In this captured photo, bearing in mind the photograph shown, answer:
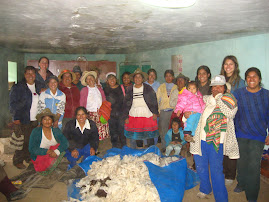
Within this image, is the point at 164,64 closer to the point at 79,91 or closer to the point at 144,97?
the point at 144,97

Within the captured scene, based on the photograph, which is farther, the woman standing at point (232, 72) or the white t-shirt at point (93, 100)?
the white t-shirt at point (93, 100)

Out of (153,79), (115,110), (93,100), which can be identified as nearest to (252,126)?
(153,79)

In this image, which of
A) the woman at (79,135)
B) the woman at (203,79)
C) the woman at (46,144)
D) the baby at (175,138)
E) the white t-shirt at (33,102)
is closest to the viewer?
the woman at (203,79)

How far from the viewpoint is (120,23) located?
7.89ft

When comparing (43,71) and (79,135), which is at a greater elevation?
(43,71)

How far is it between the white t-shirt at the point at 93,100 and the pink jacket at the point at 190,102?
1.29 meters

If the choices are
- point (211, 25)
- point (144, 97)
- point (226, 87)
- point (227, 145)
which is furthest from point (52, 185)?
point (211, 25)

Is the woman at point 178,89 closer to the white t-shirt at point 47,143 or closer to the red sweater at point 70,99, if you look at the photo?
the red sweater at point 70,99

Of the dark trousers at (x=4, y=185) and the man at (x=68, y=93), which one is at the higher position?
the man at (x=68, y=93)

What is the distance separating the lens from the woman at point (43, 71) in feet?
8.47

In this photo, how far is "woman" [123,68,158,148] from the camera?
111 inches

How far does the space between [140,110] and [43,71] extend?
1366 millimetres

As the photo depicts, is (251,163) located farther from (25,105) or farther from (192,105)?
(25,105)

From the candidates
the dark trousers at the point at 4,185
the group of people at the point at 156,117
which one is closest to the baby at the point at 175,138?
the group of people at the point at 156,117
